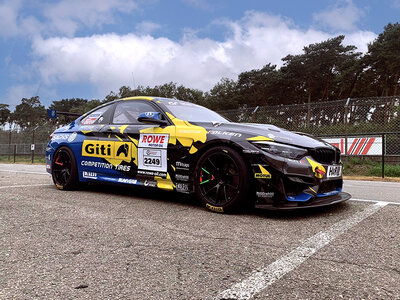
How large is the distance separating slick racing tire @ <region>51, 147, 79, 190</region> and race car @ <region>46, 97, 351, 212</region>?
2cm

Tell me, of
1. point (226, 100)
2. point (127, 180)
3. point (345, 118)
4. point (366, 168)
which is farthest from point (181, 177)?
point (226, 100)

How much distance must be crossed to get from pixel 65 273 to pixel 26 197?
2907 millimetres

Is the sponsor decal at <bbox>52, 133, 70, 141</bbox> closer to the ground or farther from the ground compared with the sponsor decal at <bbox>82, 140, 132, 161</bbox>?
farther from the ground

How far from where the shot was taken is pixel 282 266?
190 cm

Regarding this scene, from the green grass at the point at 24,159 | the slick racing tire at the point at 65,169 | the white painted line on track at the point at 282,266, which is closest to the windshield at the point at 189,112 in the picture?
the slick racing tire at the point at 65,169

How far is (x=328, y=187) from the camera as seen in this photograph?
3.37 meters

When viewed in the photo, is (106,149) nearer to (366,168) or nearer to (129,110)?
(129,110)

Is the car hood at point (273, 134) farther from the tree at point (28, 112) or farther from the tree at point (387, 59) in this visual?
the tree at point (28, 112)

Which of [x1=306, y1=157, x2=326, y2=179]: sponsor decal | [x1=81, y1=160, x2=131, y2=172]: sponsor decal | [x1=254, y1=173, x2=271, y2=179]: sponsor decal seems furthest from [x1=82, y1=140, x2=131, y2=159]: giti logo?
[x1=306, y1=157, x2=326, y2=179]: sponsor decal

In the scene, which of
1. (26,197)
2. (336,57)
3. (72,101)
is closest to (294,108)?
(26,197)

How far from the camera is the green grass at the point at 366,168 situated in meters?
9.77

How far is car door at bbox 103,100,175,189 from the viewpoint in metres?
3.87

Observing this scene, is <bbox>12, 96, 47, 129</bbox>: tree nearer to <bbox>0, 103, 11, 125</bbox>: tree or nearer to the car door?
<bbox>0, 103, 11, 125</bbox>: tree

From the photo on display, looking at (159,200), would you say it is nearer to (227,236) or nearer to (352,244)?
(227,236)
